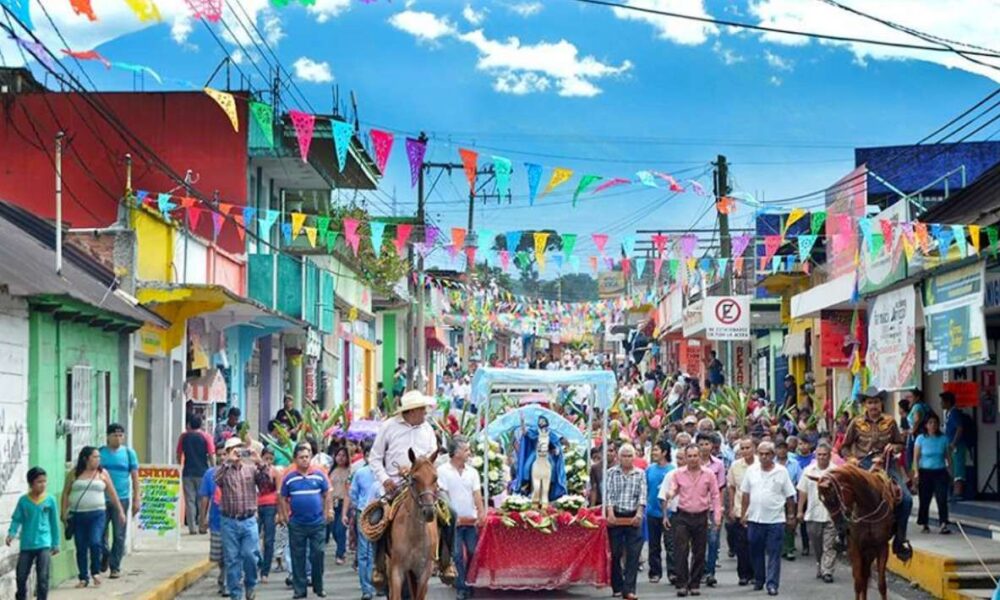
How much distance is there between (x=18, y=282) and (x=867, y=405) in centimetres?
986

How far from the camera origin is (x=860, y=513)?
15.3 m

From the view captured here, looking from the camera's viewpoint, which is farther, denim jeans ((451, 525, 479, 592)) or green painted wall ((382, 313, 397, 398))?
green painted wall ((382, 313, 397, 398))

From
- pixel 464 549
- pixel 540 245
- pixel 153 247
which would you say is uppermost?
pixel 540 245

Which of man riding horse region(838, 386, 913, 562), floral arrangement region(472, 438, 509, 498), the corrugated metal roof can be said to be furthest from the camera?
floral arrangement region(472, 438, 509, 498)

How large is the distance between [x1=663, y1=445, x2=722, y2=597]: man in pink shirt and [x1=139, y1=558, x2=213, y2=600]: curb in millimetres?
5635

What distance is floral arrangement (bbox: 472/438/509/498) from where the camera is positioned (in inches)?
769

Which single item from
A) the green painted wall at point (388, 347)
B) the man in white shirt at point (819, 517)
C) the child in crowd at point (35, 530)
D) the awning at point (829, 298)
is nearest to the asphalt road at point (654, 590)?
the man in white shirt at point (819, 517)

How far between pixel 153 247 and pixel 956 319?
12.4 metres

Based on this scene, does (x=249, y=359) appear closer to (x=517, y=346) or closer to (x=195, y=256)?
(x=195, y=256)

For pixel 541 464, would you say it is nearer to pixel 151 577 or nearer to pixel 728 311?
pixel 151 577

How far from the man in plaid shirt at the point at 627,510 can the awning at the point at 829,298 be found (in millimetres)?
12150

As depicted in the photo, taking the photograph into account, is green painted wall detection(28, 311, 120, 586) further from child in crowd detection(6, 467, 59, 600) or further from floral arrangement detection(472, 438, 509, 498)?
floral arrangement detection(472, 438, 509, 498)

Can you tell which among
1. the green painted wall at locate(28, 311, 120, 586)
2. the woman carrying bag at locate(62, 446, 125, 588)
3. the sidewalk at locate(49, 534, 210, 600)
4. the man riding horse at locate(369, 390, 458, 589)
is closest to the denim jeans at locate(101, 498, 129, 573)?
the sidewalk at locate(49, 534, 210, 600)

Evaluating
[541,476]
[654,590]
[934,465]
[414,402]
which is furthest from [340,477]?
[934,465]
